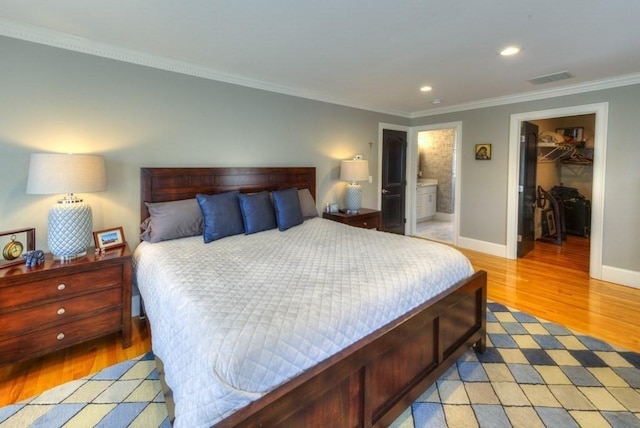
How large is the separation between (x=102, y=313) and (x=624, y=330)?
4.15m

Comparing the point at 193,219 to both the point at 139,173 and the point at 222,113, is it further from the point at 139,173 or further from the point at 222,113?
the point at 222,113

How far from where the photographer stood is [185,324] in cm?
135

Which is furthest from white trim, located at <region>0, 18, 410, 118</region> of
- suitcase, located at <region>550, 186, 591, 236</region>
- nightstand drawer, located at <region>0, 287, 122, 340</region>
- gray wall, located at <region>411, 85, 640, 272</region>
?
suitcase, located at <region>550, 186, 591, 236</region>

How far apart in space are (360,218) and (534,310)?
2.15 m

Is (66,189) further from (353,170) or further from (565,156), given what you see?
(565,156)

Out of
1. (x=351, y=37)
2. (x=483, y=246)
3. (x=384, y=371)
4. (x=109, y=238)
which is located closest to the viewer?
(x=384, y=371)

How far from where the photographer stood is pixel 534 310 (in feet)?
9.70

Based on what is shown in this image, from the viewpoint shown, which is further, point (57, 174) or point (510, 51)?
point (510, 51)

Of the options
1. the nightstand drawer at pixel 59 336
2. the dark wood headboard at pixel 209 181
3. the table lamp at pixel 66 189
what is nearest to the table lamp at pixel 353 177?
the dark wood headboard at pixel 209 181

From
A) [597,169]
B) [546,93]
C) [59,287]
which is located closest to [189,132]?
[59,287]

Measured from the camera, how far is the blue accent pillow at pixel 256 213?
2.97m

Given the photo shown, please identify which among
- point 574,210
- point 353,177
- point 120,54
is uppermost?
point 120,54

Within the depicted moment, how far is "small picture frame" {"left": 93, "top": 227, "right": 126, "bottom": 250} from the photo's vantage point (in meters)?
2.53

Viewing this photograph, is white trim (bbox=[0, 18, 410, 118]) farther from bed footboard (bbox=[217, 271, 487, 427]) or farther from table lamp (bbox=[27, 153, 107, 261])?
bed footboard (bbox=[217, 271, 487, 427])
